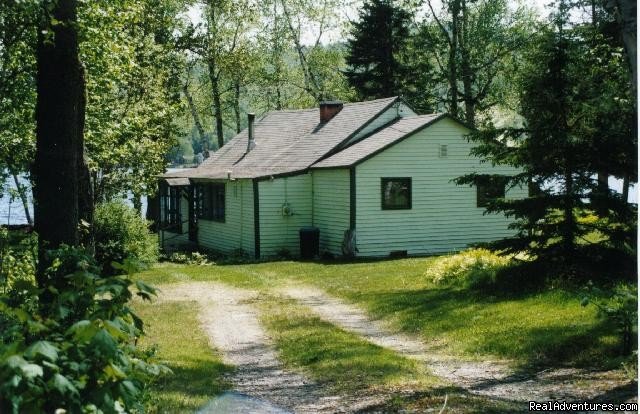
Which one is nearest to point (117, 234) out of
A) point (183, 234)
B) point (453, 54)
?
point (183, 234)

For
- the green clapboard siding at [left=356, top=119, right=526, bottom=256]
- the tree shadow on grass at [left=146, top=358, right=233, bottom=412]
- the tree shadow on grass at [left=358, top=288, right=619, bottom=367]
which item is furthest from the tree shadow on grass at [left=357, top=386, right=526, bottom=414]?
the green clapboard siding at [left=356, top=119, right=526, bottom=256]

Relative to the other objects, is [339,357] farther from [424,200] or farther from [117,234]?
[424,200]

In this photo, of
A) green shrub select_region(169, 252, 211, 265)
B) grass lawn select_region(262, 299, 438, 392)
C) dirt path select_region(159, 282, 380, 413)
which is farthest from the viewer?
green shrub select_region(169, 252, 211, 265)

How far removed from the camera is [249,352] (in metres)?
11.4

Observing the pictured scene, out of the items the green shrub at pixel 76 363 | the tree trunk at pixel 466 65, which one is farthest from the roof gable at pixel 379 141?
the green shrub at pixel 76 363

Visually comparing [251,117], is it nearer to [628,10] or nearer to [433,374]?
[433,374]

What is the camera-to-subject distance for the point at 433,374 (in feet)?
30.2

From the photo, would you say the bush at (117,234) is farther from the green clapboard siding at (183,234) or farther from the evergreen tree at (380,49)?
the evergreen tree at (380,49)

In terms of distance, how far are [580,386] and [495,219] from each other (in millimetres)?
20253

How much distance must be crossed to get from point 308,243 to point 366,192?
273 cm

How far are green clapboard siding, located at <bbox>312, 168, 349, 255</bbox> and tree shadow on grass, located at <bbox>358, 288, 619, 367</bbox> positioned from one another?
33.7 feet

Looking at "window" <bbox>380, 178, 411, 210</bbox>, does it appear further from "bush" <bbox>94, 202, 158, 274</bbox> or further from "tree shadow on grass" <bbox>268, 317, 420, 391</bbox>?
"tree shadow on grass" <bbox>268, 317, 420, 391</bbox>

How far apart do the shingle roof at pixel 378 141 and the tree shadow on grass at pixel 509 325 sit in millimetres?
10512

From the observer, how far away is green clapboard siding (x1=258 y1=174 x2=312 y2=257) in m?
26.9
